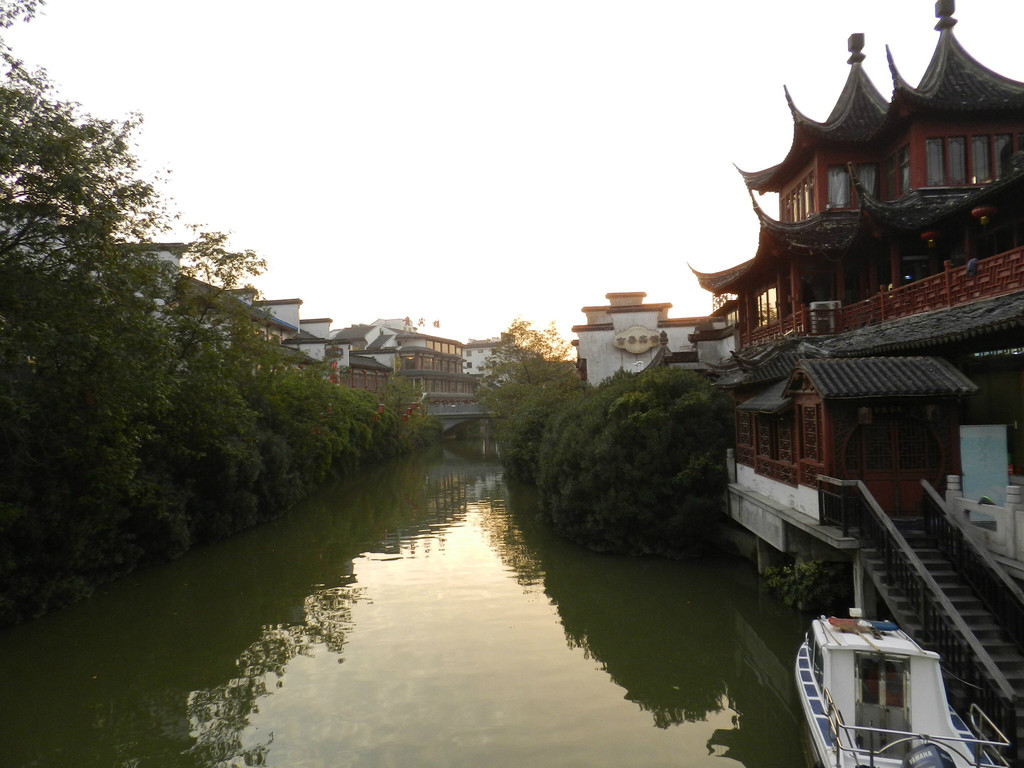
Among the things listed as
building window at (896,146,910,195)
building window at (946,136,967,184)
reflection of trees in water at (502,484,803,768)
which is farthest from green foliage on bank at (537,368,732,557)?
building window at (946,136,967,184)

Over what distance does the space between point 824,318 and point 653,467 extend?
4960mm

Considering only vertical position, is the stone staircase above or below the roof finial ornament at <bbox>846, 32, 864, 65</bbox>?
below

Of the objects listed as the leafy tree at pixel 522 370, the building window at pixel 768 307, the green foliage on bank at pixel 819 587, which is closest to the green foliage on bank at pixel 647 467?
the building window at pixel 768 307

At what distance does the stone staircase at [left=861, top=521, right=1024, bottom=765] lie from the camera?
7042 millimetres

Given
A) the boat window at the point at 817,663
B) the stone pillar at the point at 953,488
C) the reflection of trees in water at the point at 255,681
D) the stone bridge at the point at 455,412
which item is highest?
the stone bridge at the point at 455,412

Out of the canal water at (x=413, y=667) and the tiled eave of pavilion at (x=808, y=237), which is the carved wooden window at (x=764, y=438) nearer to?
the canal water at (x=413, y=667)

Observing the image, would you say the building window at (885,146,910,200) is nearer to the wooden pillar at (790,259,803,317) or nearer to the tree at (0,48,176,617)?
the wooden pillar at (790,259,803,317)

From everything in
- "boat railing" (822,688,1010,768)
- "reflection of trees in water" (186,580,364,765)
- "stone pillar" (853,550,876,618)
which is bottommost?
"reflection of trees in water" (186,580,364,765)

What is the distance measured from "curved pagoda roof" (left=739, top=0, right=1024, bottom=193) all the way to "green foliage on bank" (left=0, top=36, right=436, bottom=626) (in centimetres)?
1510

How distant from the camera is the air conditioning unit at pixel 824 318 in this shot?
15.1 m

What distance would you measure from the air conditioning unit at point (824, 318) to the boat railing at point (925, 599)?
5311 mm

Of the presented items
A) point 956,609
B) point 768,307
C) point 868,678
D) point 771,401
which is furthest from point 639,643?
point 768,307

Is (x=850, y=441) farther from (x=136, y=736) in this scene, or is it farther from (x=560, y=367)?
(x=560, y=367)

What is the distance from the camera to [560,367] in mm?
42531
